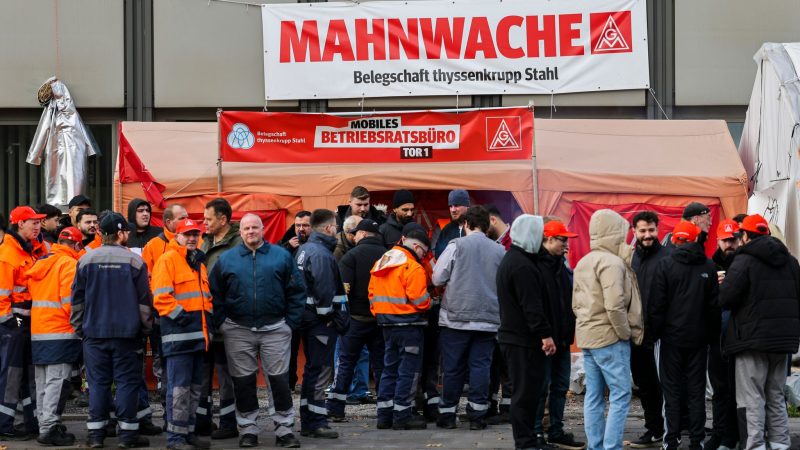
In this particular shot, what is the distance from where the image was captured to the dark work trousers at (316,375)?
10.7m

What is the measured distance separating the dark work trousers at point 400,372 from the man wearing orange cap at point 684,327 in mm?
2323

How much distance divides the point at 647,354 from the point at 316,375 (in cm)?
289

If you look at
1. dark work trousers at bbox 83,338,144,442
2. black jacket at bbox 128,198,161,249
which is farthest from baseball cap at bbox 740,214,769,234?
black jacket at bbox 128,198,161,249

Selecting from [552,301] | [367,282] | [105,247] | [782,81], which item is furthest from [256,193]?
[782,81]

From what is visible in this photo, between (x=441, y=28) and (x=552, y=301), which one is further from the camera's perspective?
(x=441, y=28)

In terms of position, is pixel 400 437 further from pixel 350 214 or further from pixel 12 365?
pixel 12 365

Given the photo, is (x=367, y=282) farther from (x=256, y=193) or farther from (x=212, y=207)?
(x=256, y=193)

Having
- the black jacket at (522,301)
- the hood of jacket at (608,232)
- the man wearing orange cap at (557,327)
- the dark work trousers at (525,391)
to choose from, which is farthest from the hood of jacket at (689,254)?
the dark work trousers at (525,391)

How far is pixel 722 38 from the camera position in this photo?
1534 centimetres

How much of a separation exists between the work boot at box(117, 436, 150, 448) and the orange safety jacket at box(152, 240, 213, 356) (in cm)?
84

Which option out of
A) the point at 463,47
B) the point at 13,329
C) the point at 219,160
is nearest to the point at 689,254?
the point at 13,329

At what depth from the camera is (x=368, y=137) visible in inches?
543

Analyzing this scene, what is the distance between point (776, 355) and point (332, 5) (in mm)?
8031

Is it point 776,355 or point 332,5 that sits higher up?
point 332,5
